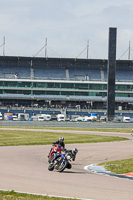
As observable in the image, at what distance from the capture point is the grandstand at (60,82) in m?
126

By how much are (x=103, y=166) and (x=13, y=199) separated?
11633 mm

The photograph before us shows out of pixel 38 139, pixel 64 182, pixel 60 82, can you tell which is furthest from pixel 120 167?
pixel 60 82

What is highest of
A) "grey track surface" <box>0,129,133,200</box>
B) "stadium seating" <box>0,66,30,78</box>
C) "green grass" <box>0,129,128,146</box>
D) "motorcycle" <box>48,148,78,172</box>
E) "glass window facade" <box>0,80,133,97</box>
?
"stadium seating" <box>0,66,30,78</box>

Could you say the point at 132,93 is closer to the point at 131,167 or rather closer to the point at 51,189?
the point at 131,167

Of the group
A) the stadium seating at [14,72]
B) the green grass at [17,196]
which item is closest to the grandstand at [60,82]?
the stadium seating at [14,72]

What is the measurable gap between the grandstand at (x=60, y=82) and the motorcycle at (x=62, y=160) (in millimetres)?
104280

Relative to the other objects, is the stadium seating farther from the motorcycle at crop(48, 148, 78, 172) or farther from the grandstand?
the motorcycle at crop(48, 148, 78, 172)

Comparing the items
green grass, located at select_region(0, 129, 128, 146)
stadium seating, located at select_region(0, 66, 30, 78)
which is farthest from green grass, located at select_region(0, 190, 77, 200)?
stadium seating, located at select_region(0, 66, 30, 78)

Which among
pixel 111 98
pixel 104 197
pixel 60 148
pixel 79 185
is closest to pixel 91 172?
pixel 60 148

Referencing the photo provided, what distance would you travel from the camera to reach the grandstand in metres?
126

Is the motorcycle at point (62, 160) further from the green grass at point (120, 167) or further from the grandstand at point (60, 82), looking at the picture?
the grandstand at point (60, 82)

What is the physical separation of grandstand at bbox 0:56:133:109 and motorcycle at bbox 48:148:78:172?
104 m

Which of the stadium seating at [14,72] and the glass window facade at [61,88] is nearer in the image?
the glass window facade at [61,88]

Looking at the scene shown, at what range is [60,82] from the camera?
12738 centimetres
